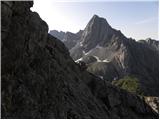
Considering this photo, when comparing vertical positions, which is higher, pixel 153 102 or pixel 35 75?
pixel 35 75

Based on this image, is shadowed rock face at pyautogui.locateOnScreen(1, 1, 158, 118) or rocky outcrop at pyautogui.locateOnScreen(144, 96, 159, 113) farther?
rocky outcrop at pyautogui.locateOnScreen(144, 96, 159, 113)

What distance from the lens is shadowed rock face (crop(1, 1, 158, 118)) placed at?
30.8 m

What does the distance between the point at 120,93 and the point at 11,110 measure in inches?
1299

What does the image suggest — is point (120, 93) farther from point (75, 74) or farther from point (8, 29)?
point (8, 29)

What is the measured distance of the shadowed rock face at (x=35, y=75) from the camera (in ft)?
101

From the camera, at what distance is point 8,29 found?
3153cm

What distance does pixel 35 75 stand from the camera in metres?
36.2

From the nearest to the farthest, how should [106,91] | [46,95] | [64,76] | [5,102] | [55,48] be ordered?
[5,102], [46,95], [64,76], [55,48], [106,91]

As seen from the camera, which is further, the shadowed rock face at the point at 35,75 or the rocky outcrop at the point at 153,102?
the rocky outcrop at the point at 153,102

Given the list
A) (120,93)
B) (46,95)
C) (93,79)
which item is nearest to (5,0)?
(46,95)

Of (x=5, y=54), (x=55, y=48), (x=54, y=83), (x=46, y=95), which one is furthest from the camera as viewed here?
(x=55, y=48)

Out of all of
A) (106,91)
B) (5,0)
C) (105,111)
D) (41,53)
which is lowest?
(105,111)

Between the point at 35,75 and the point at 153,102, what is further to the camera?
the point at 153,102

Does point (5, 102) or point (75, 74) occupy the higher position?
point (75, 74)
